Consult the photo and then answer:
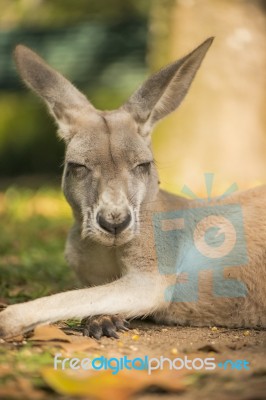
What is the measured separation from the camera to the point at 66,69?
10984 mm

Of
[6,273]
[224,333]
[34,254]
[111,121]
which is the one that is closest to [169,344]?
[224,333]

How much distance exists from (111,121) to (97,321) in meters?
1.16

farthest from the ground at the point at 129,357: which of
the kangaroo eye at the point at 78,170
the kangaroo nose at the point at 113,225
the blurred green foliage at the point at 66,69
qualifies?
the blurred green foliage at the point at 66,69

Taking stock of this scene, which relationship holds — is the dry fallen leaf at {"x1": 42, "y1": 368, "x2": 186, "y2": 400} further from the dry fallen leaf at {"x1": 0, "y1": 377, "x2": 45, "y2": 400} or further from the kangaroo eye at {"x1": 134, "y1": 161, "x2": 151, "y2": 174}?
the kangaroo eye at {"x1": 134, "y1": 161, "x2": 151, "y2": 174}

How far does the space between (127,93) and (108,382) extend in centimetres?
803

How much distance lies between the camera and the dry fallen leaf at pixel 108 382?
290 centimetres

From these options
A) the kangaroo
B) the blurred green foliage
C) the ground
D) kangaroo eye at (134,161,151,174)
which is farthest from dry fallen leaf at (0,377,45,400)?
the blurred green foliage

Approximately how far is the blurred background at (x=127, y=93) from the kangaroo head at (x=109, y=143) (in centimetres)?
134

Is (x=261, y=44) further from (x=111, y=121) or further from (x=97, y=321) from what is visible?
(x=97, y=321)

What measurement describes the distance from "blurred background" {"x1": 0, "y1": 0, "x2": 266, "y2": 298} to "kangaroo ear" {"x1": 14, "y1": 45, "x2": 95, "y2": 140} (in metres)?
1.36

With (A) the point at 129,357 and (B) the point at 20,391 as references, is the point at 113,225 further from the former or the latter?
(B) the point at 20,391

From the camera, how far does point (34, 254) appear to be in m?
6.33

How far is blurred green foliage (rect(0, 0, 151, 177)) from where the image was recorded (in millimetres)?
10750

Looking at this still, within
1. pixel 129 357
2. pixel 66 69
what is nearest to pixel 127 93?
pixel 66 69
